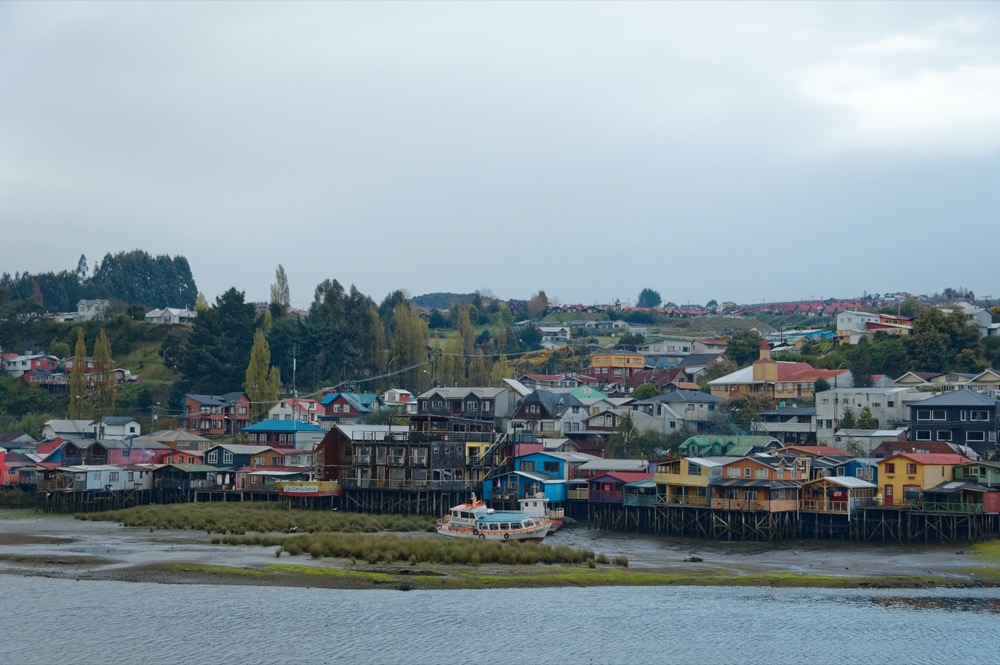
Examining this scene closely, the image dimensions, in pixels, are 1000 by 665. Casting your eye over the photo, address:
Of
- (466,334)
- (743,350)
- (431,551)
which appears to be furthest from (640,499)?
(466,334)

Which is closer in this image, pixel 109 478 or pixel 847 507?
pixel 847 507

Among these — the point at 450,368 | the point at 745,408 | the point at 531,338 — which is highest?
the point at 531,338

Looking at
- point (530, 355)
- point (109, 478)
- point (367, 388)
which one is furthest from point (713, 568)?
point (530, 355)

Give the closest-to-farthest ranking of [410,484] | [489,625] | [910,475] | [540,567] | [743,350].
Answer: [489,625]
[540,567]
[910,475]
[410,484]
[743,350]

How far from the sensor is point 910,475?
222 ft

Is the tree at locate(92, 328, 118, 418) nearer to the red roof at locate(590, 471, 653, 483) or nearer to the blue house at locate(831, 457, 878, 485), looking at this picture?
the red roof at locate(590, 471, 653, 483)

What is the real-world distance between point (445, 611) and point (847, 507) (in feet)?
95.1

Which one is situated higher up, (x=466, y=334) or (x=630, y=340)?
(x=630, y=340)

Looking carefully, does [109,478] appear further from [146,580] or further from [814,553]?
[814,553]

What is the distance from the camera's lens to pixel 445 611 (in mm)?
46750

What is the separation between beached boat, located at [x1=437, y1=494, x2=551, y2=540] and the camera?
6408 cm

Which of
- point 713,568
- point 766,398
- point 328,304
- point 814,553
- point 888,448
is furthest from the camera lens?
point 328,304

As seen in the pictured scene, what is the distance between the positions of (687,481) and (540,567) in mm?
16833

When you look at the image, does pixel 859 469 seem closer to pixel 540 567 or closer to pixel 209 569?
pixel 540 567
